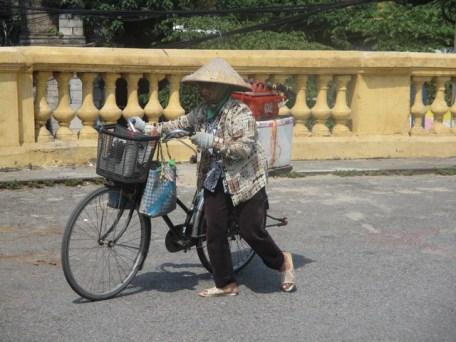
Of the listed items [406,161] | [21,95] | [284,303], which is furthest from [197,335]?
[406,161]

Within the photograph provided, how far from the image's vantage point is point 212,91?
17.6ft

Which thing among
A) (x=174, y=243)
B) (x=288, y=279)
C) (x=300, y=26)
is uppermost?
(x=300, y=26)

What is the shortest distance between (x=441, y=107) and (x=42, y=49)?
482cm

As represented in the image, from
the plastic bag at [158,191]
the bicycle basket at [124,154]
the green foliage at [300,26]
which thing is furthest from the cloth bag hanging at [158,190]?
the green foliage at [300,26]

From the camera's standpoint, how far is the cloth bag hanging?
536 cm

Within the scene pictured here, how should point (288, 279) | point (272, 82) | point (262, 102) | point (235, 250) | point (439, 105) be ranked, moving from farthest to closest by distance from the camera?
point (439, 105) < point (272, 82) < point (262, 102) < point (235, 250) < point (288, 279)

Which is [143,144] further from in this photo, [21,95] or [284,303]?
[21,95]

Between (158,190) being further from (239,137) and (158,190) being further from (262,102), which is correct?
(262,102)

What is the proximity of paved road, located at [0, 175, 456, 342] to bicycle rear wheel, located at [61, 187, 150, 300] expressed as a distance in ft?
0.44

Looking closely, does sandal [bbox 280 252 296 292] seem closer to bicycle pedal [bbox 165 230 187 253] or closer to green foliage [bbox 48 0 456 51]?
bicycle pedal [bbox 165 230 187 253]

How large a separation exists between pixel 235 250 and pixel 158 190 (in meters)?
1.11

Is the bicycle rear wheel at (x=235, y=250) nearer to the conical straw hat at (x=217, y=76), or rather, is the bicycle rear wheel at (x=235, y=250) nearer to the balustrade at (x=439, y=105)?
the conical straw hat at (x=217, y=76)

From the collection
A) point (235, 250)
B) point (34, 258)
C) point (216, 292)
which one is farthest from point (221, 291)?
point (34, 258)

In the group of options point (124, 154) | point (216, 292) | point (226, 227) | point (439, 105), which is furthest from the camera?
point (439, 105)
